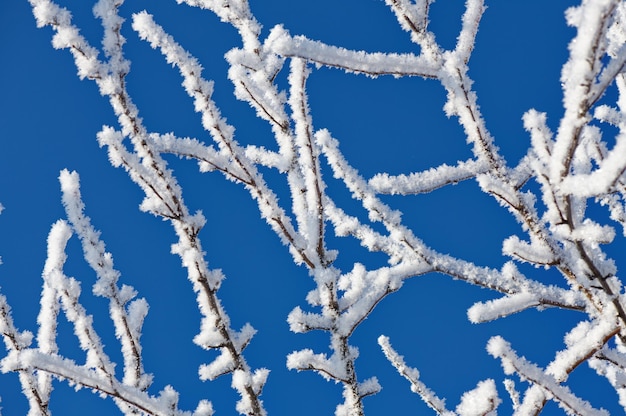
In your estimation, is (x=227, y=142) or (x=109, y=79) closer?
(x=109, y=79)

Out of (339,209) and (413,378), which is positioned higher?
(339,209)

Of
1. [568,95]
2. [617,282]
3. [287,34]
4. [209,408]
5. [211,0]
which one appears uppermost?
[211,0]

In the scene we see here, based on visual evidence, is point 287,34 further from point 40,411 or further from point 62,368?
point 40,411

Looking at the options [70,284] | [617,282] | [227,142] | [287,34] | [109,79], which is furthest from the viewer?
[70,284]

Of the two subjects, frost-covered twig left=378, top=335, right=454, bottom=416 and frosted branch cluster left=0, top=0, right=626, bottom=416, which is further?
frost-covered twig left=378, top=335, right=454, bottom=416

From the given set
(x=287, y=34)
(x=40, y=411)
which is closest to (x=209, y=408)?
(x=40, y=411)

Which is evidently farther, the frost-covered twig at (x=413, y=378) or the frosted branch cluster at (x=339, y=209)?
the frost-covered twig at (x=413, y=378)

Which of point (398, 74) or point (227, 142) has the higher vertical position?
point (227, 142)

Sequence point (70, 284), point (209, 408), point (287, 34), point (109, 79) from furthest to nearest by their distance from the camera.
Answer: point (70, 284) < point (209, 408) < point (109, 79) < point (287, 34)
